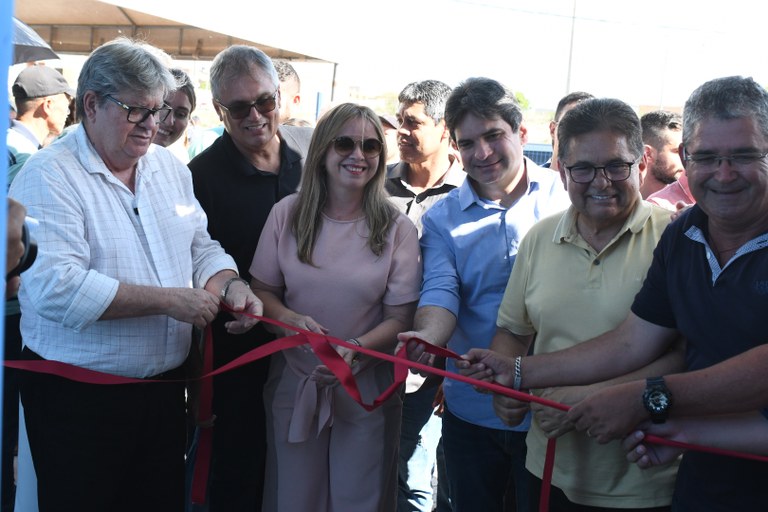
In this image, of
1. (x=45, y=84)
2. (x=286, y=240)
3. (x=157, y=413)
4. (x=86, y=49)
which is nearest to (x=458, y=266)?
(x=286, y=240)

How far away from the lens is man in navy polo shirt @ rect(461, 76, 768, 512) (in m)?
2.29

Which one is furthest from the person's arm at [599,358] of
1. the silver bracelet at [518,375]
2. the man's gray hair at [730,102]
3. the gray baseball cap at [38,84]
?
the gray baseball cap at [38,84]

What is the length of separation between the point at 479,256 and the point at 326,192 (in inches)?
29.1

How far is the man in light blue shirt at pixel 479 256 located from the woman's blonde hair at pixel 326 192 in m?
0.24

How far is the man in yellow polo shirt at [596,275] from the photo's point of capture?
274cm

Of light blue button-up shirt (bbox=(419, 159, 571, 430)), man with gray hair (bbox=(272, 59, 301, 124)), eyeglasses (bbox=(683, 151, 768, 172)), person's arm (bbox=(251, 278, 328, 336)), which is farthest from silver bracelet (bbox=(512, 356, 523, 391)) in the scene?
man with gray hair (bbox=(272, 59, 301, 124))

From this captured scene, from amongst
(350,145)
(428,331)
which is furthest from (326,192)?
(428,331)

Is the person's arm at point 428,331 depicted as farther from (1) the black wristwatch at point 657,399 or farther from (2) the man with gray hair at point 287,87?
(2) the man with gray hair at point 287,87

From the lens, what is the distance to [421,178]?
193 inches

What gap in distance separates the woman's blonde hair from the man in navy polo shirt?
125cm

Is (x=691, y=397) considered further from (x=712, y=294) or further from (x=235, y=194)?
(x=235, y=194)

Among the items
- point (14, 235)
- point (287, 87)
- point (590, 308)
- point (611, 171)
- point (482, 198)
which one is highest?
point (287, 87)

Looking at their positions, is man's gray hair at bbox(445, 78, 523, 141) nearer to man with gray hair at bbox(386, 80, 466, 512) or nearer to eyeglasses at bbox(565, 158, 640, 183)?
eyeglasses at bbox(565, 158, 640, 183)

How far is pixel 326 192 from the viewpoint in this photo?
3.58m
